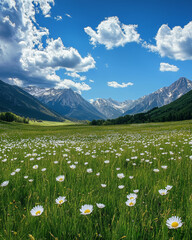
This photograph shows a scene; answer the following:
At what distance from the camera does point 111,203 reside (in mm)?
2127

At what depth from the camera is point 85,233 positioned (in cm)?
159

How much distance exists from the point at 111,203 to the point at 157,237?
801 mm

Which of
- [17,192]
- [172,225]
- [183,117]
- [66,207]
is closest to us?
[172,225]

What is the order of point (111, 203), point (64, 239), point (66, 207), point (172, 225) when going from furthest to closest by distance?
point (111, 203) → point (66, 207) → point (64, 239) → point (172, 225)

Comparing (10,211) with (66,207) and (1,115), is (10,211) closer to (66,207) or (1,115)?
(66,207)

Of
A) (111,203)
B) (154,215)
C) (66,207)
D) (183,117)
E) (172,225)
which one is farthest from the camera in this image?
(183,117)

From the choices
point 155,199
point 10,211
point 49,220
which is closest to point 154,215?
point 155,199

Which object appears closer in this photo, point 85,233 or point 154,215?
point 85,233

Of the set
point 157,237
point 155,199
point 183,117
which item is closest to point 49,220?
point 157,237

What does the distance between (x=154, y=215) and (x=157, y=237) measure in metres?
0.41

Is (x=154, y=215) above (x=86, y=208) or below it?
below

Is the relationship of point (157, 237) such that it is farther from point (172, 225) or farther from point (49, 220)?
point (49, 220)

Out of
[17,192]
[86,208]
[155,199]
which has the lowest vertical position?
[17,192]

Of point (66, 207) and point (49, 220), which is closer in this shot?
point (49, 220)
